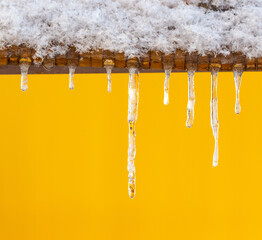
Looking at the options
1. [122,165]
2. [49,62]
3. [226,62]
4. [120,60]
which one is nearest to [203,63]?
[226,62]

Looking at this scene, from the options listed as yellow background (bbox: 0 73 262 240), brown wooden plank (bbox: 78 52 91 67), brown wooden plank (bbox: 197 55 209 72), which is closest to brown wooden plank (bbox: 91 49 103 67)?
brown wooden plank (bbox: 78 52 91 67)

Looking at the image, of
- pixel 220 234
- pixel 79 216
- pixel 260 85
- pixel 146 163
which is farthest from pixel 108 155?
pixel 260 85

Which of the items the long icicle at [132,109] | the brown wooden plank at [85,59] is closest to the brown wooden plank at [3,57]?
the brown wooden plank at [85,59]

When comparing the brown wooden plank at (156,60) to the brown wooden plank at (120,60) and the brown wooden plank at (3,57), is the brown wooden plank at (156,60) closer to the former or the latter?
the brown wooden plank at (120,60)

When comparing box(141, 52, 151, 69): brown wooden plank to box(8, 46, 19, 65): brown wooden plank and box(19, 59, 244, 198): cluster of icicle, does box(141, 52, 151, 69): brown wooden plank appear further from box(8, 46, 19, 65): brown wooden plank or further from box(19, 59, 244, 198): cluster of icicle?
box(8, 46, 19, 65): brown wooden plank

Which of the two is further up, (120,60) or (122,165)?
(120,60)

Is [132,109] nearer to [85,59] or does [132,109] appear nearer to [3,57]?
[85,59]
